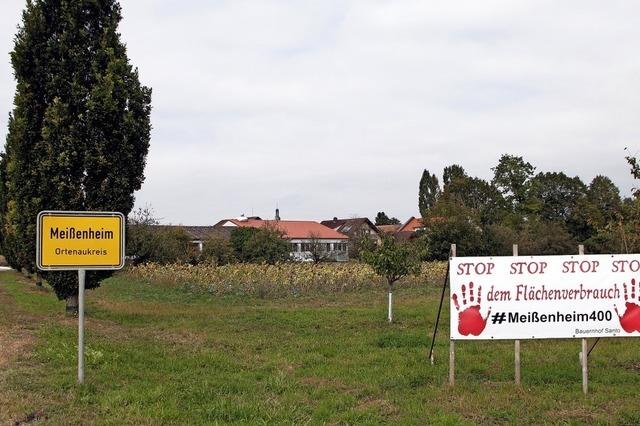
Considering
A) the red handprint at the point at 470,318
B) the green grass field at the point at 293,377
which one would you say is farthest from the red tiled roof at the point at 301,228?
the red handprint at the point at 470,318

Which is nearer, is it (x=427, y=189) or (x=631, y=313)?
(x=631, y=313)

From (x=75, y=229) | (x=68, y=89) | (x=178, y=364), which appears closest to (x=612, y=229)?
(x=178, y=364)

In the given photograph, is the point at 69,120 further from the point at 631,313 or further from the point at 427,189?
the point at 427,189

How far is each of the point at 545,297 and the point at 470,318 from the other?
3.35ft

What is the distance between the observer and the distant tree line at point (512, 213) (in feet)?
168

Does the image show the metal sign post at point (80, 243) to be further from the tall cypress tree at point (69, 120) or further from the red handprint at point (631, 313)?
the tall cypress tree at point (69, 120)

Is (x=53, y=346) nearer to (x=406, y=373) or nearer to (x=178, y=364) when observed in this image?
(x=178, y=364)

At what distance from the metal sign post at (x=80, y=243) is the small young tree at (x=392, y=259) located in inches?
341

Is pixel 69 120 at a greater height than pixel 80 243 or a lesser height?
greater

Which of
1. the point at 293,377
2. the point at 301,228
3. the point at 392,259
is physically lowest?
the point at 293,377

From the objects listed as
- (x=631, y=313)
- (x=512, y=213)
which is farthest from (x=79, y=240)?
(x=512, y=213)

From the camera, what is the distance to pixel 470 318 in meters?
7.87

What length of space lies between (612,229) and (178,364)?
33.6 feet

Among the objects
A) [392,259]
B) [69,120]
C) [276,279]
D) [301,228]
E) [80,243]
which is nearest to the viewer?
[80,243]
